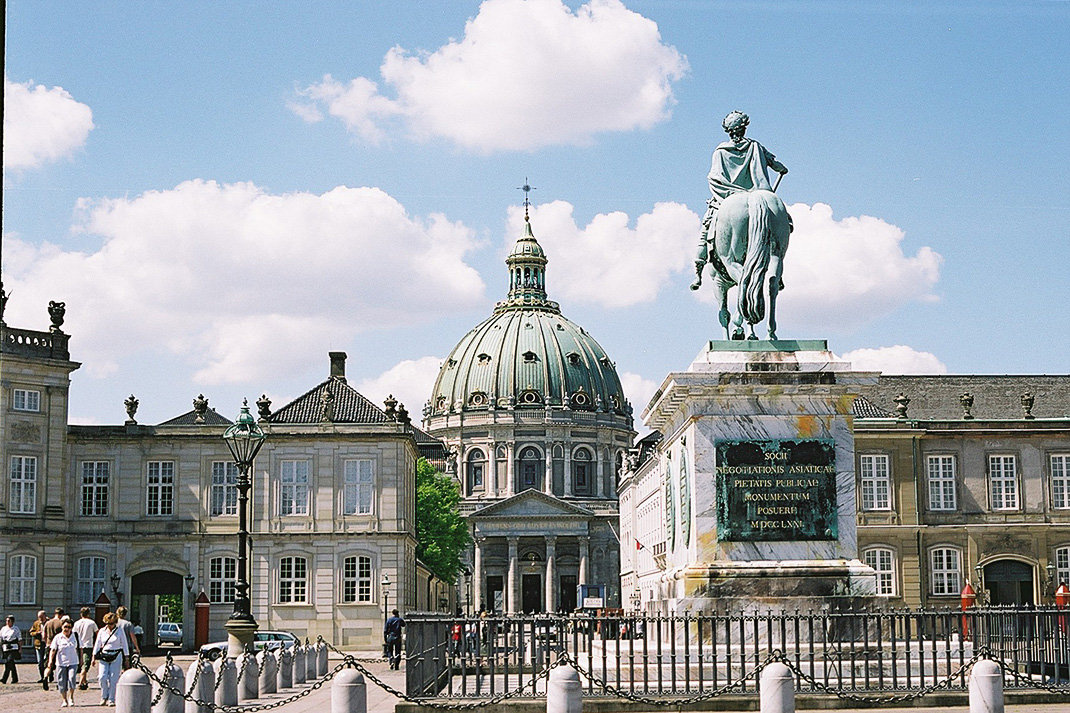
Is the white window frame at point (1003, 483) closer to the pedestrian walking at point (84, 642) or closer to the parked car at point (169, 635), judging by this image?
the parked car at point (169, 635)

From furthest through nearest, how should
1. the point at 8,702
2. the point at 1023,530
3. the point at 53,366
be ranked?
the point at 1023,530
the point at 53,366
the point at 8,702

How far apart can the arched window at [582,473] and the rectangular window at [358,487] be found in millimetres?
85417

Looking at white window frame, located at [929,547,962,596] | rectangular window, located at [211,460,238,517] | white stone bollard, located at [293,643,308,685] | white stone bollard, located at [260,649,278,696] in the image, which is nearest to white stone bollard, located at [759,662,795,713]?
white stone bollard, located at [260,649,278,696]

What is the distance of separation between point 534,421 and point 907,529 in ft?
293

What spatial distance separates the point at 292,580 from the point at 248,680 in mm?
37471

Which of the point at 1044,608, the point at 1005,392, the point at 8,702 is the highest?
the point at 1005,392

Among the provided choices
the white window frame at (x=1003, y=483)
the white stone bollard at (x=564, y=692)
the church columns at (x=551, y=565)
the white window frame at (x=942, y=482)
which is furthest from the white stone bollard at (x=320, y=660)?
the church columns at (x=551, y=565)

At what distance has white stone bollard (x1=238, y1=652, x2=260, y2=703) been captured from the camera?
24.8m

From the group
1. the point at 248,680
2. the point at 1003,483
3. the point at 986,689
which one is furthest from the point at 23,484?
the point at 986,689

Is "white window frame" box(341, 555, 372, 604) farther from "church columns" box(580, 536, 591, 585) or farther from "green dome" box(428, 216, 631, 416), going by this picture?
"green dome" box(428, 216, 631, 416)

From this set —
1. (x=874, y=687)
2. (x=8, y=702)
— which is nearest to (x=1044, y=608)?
(x=874, y=687)

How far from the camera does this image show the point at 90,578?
61.2 meters

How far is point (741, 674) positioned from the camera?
18297 millimetres

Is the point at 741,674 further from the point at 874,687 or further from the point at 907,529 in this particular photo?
the point at 907,529
